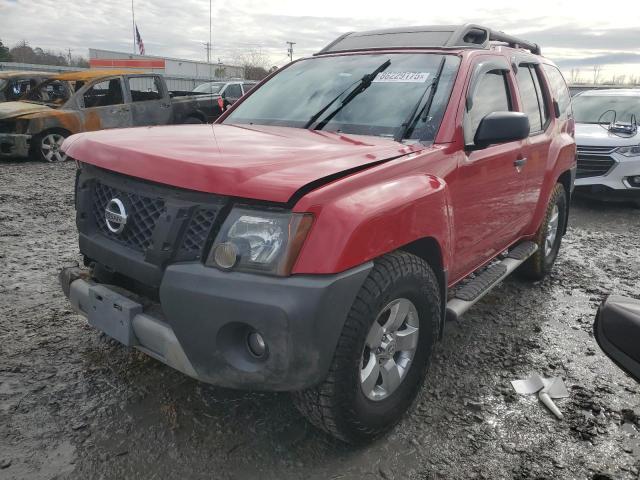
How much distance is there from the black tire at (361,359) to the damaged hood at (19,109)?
9.10 meters

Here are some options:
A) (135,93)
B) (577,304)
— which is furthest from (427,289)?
(135,93)

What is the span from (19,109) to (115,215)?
860 cm

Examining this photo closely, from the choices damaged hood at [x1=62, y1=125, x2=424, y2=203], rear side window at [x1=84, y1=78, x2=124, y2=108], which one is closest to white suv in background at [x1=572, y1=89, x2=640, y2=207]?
damaged hood at [x1=62, y1=125, x2=424, y2=203]

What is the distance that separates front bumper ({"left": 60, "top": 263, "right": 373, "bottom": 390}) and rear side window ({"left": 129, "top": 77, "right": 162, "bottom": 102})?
9208 millimetres

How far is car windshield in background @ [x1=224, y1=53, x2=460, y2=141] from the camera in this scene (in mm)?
2877

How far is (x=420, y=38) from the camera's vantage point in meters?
3.59

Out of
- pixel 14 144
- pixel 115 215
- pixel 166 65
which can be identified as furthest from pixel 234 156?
pixel 166 65

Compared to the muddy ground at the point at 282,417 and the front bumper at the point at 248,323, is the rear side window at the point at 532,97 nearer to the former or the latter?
the muddy ground at the point at 282,417

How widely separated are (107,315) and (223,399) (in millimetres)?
763

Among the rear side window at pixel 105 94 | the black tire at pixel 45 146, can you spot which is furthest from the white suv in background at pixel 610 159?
the black tire at pixel 45 146

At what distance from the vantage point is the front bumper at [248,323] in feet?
5.93

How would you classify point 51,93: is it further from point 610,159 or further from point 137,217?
point 610,159

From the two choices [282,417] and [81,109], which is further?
[81,109]

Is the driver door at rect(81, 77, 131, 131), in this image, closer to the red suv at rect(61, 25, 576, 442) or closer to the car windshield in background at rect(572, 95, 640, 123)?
the red suv at rect(61, 25, 576, 442)
